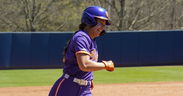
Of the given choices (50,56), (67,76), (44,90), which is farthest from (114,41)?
(67,76)

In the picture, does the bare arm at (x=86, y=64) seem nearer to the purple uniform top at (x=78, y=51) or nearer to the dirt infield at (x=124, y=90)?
the purple uniform top at (x=78, y=51)

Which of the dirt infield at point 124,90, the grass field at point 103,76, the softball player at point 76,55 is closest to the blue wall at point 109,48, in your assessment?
the grass field at point 103,76

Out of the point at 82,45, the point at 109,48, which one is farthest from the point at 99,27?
the point at 109,48

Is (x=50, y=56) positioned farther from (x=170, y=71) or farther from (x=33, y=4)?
(x=33, y=4)

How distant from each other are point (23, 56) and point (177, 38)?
285 inches

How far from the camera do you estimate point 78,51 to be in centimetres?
371

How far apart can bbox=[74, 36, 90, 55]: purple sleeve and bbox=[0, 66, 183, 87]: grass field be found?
9649 millimetres

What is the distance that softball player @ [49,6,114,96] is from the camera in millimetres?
3785

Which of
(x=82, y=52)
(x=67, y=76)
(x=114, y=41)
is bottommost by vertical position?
(x=114, y=41)

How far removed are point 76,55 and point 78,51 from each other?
45 millimetres

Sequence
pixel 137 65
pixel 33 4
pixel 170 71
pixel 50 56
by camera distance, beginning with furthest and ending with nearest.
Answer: pixel 33 4 < pixel 137 65 < pixel 50 56 < pixel 170 71

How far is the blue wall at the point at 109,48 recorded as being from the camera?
1802 centimetres

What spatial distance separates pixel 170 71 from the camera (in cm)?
1733

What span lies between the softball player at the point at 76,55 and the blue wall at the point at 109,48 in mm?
14293
